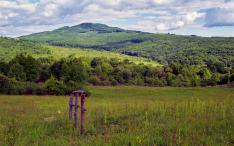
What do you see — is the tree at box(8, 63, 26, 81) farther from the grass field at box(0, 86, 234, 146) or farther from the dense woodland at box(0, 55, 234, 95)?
the grass field at box(0, 86, 234, 146)

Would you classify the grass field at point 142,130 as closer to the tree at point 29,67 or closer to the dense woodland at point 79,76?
the dense woodland at point 79,76

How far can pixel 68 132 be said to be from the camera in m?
12.0

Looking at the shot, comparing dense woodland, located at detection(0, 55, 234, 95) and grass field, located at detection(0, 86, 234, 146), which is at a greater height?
grass field, located at detection(0, 86, 234, 146)

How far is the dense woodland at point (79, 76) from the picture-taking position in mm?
59344

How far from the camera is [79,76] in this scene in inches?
2601

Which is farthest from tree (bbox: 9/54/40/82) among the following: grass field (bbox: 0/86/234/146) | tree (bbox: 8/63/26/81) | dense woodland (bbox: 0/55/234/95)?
grass field (bbox: 0/86/234/146)

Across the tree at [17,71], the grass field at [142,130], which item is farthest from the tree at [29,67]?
the grass field at [142,130]

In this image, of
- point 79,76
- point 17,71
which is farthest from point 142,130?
point 17,71

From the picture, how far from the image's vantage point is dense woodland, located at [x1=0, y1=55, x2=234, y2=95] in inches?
2336

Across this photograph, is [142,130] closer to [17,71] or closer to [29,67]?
[17,71]

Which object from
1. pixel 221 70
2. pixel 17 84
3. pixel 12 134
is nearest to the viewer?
pixel 12 134

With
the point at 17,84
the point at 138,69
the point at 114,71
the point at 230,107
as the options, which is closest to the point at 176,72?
the point at 138,69

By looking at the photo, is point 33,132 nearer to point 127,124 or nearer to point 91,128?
point 91,128

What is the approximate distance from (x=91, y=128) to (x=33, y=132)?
1875mm
